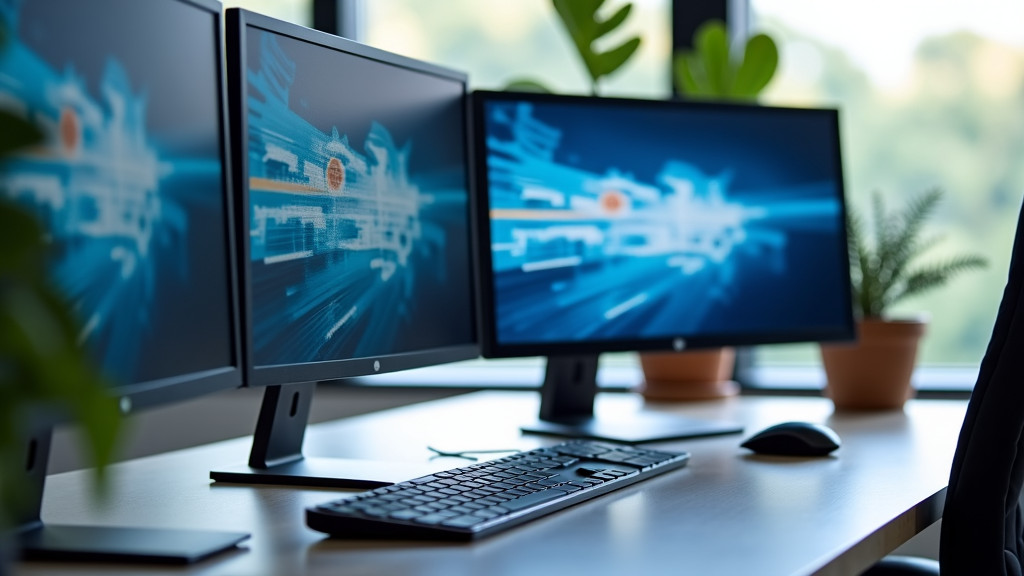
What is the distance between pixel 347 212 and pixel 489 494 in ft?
1.28

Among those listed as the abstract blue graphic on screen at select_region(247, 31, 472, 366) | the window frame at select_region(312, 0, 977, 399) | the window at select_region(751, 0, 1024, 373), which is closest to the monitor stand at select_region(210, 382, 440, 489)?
the abstract blue graphic on screen at select_region(247, 31, 472, 366)

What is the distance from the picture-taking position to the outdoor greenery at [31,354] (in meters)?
0.47

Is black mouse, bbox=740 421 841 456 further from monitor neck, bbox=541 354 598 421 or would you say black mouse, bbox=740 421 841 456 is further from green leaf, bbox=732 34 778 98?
green leaf, bbox=732 34 778 98

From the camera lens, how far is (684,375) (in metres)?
2.04

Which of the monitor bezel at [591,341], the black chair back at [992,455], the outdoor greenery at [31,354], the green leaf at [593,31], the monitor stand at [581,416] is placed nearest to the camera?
the outdoor greenery at [31,354]

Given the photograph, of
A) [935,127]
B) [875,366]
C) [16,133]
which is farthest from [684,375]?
[16,133]

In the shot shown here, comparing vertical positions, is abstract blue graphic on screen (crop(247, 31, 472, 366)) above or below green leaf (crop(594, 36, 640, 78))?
below

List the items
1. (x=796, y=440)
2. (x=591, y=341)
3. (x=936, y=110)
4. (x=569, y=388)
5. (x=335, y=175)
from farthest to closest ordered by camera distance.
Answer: (x=936, y=110) → (x=569, y=388) → (x=591, y=341) → (x=796, y=440) → (x=335, y=175)

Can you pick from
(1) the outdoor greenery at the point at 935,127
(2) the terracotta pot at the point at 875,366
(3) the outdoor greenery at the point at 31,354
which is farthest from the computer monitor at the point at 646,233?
(3) the outdoor greenery at the point at 31,354

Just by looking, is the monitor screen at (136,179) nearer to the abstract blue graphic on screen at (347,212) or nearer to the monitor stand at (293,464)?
the abstract blue graphic on screen at (347,212)

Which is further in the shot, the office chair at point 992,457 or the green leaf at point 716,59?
the green leaf at point 716,59

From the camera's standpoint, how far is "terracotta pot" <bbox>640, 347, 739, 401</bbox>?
6.63ft

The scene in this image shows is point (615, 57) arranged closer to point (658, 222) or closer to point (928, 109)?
point (658, 222)

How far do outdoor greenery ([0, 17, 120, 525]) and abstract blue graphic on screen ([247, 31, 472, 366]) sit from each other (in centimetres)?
59
